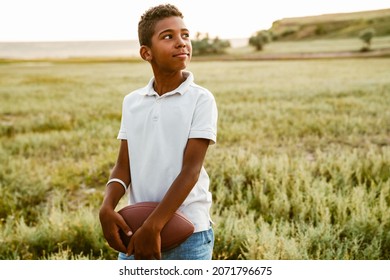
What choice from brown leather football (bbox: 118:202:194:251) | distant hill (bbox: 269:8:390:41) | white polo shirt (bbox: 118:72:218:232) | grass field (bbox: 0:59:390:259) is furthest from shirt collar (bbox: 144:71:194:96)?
distant hill (bbox: 269:8:390:41)

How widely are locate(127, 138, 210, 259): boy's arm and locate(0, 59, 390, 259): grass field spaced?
3.12ft

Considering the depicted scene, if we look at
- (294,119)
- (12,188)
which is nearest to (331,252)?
(12,188)

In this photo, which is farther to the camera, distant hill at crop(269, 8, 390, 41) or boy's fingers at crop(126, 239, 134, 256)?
distant hill at crop(269, 8, 390, 41)

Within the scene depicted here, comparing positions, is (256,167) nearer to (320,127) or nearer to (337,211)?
(337,211)

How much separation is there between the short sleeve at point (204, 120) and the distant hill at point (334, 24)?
26.9 feet

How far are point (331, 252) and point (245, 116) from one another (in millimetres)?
5472

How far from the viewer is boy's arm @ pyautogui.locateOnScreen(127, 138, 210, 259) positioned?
1.69 m

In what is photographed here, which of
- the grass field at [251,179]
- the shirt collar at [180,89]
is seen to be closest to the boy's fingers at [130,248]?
the shirt collar at [180,89]

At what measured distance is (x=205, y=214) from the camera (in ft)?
6.10

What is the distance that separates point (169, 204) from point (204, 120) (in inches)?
14.3

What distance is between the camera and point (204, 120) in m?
1.73

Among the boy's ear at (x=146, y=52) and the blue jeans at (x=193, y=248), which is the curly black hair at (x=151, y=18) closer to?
the boy's ear at (x=146, y=52)

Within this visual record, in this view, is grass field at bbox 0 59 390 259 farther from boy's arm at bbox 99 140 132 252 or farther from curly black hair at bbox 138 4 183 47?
curly black hair at bbox 138 4 183 47

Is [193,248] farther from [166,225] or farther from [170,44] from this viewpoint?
[170,44]
